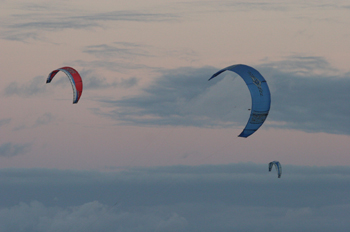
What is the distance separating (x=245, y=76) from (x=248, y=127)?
17.9 feet

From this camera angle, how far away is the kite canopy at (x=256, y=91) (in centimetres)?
8125

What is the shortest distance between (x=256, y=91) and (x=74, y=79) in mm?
21739

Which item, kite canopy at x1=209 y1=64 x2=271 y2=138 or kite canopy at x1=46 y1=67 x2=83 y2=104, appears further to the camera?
kite canopy at x1=46 y1=67 x2=83 y2=104

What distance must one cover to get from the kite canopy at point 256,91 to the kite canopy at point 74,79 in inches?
674

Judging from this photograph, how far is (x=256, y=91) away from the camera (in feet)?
267

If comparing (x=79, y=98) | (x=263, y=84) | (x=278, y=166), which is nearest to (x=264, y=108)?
(x=263, y=84)

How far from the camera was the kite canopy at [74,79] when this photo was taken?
290ft

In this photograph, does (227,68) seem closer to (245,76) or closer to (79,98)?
(245,76)

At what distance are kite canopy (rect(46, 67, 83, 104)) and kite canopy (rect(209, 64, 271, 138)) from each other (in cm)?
1712

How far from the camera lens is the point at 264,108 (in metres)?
81.8

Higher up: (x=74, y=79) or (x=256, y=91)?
(x=74, y=79)

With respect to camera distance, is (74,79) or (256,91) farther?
(74,79)

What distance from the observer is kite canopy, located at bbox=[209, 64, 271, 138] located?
81250mm

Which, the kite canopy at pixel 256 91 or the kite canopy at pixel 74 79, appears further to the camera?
the kite canopy at pixel 74 79
